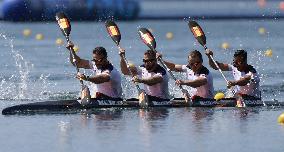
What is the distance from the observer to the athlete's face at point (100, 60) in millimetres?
22938

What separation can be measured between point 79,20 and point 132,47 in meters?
24.3

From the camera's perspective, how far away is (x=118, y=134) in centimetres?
1923

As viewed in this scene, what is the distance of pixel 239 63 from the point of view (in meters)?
23.5

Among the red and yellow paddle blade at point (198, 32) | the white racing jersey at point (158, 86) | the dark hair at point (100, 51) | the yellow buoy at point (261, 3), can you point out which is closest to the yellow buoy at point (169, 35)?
the red and yellow paddle blade at point (198, 32)

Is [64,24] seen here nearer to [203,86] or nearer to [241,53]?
[203,86]

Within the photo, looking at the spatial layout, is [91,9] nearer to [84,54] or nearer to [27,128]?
[84,54]

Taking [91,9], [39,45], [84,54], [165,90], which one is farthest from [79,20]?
[165,90]

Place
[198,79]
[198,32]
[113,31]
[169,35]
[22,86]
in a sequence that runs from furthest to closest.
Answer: [169,35], [22,86], [198,32], [113,31], [198,79]

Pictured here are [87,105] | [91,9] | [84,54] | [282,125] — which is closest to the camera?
[282,125]

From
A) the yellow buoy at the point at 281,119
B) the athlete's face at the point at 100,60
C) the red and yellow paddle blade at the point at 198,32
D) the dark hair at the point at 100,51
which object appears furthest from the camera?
the red and yellow paddle blade at the point at 198,32

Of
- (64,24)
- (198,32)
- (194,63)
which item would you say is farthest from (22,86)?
(194,63)

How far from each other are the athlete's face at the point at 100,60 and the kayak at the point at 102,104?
0.72 m

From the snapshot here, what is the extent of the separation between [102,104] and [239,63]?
9.54 feet

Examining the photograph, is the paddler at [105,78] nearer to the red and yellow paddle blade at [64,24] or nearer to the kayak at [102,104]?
the kayak at [102,104]
